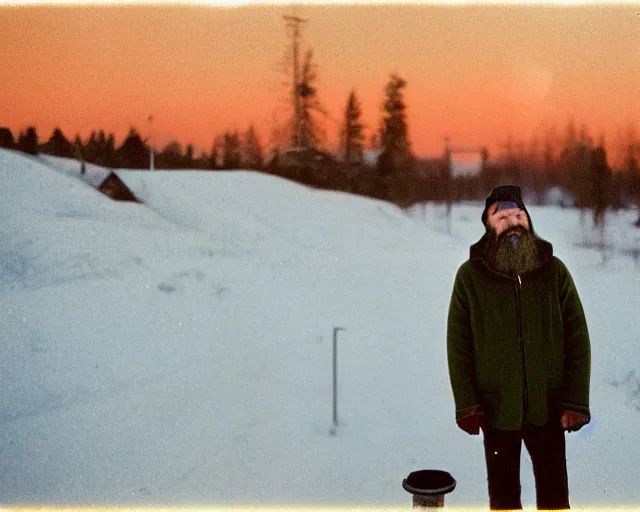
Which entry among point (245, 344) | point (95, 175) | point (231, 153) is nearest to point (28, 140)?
point (95, 175)

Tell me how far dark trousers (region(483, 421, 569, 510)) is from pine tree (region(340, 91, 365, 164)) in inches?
97.6

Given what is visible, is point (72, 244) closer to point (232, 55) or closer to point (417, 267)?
point (232, 55)

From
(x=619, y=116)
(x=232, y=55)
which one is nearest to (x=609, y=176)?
(x=619, y=116)

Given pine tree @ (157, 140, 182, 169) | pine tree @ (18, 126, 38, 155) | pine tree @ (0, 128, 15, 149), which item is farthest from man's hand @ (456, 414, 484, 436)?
pine tree @ (0, 128, 15, 149)

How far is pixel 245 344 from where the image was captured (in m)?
4.80

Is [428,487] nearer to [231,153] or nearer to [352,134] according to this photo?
[352,134]

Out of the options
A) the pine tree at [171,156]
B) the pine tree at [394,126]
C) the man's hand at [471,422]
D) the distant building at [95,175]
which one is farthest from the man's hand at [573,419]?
the distant building at [95,175]

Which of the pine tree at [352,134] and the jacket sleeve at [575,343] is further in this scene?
the pine tree at [352,134]

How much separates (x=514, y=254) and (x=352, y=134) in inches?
85.0

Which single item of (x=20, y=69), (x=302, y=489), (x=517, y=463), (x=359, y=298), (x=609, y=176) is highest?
(x=20, y=69)

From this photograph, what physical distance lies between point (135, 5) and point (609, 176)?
3.73 metres

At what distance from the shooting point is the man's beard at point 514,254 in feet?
9.32

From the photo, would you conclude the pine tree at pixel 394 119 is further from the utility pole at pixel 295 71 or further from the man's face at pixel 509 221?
the man's face at pixel 509 221

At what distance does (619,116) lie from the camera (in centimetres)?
436
